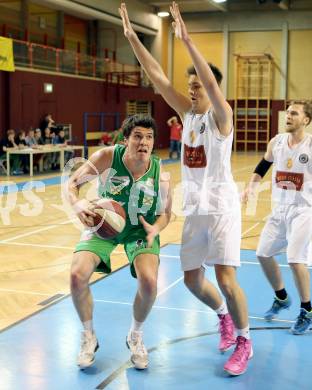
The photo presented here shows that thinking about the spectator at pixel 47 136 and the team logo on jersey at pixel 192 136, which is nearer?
the team logo on jersey at pixel 192 136

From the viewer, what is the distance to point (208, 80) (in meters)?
3.57

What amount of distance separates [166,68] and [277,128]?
667cm

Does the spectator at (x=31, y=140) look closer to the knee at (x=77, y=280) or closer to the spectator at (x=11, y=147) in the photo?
the spectator at (x=11, y=147)

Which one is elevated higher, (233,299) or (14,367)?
(233,299)

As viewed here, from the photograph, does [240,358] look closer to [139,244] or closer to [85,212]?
[139,244]

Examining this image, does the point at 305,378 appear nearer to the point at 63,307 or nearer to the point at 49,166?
the point at 63,307

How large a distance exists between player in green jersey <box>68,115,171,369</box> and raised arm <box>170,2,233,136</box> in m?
0.55

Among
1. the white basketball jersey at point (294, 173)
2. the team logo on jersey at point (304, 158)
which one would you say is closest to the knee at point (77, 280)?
the white basketball jersey at point (294, 173)

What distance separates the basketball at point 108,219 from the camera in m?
3.89

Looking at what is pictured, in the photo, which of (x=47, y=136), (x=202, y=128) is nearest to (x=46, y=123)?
(x=47, y=136)

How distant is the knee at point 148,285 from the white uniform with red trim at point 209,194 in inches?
14.9

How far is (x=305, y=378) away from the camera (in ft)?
12.5

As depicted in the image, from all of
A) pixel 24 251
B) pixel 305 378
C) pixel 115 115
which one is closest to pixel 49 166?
pixel 115 115

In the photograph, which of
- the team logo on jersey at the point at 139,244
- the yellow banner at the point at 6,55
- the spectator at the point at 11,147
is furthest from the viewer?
the yellow banner at the point at 6,55
